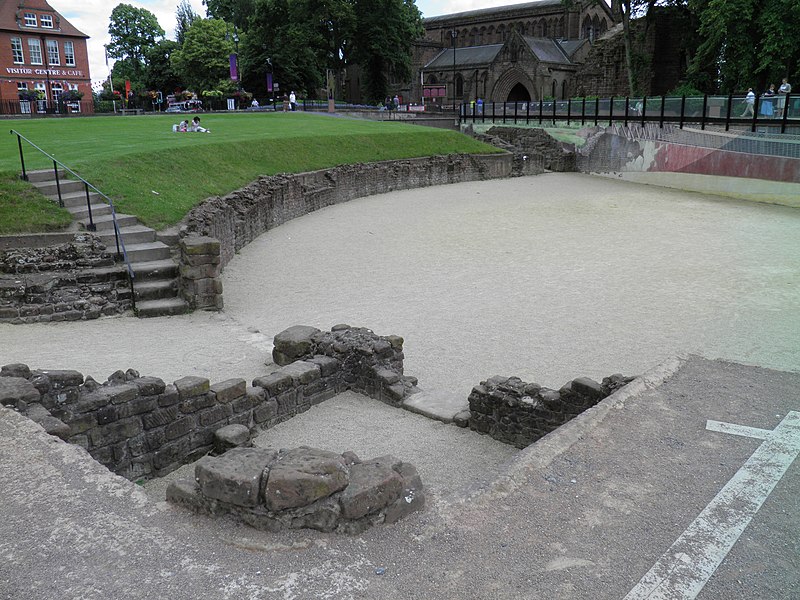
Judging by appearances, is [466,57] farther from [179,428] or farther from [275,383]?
[179,428]

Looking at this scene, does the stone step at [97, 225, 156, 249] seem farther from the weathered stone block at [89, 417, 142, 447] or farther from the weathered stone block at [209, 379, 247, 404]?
the weathered stone block at [89, 417, 142, 447]

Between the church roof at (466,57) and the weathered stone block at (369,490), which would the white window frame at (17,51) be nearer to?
the church roof at (466,57)

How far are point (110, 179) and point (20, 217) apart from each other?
3.28 meters

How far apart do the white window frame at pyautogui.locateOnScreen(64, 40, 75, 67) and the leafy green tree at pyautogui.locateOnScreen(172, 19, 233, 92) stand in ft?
→ 32.5

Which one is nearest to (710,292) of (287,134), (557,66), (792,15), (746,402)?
(746,402)

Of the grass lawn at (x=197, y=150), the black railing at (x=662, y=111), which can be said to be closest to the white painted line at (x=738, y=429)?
the grass lawn at (x=197, y=150)

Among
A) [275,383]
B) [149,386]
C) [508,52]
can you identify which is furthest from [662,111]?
[508,52]

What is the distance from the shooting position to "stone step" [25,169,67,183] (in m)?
15.1

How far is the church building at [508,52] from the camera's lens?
61406 millimetres

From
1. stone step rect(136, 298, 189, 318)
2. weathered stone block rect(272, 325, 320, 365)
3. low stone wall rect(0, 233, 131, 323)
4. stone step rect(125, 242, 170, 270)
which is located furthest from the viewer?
stone step rect(125, 242, 170, 270)

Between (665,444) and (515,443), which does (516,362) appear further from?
(665,444)

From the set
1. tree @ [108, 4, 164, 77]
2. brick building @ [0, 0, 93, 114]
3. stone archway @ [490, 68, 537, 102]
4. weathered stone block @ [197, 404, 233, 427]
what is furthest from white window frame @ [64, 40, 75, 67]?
weathered stone block @ [197, 404, 233, 427]

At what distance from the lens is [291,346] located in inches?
385

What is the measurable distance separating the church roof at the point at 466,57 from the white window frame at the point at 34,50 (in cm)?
3724
